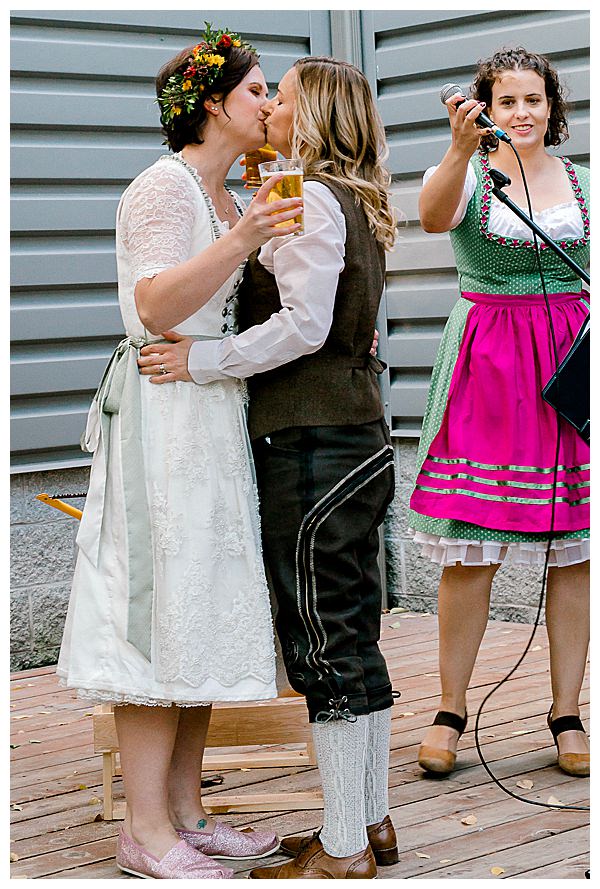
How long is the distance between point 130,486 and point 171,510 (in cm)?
10

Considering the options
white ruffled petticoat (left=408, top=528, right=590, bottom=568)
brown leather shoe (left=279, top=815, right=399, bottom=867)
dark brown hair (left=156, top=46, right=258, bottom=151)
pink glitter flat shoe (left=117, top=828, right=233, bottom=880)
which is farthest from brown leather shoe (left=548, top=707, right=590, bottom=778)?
dark brown hair (left=156, top=46, right=258, bottom=151)

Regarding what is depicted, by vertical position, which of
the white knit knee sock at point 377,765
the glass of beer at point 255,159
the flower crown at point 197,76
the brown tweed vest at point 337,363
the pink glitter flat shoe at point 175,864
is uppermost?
the flower crown at point 197,76

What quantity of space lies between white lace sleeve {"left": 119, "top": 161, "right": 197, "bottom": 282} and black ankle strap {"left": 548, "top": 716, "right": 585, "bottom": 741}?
63.1 inches

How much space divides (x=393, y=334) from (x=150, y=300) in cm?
285

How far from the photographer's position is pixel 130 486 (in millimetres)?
2414

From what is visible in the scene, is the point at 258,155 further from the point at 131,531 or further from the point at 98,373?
the point at 98,373

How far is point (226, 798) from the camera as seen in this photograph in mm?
2967

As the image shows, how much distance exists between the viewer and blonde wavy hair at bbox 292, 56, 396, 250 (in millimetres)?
2371

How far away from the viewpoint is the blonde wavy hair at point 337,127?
237 cm

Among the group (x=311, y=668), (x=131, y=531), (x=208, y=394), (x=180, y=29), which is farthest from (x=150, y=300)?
(x=180, y=29)

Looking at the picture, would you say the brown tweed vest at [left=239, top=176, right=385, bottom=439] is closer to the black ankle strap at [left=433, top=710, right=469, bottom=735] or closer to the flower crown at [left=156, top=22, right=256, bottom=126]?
the flower crown at [left=156, top=22, right=256, bottom=126]

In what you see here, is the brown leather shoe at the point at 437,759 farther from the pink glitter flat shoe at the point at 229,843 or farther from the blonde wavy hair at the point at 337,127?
the blonde wavy hair at the point at 337,127

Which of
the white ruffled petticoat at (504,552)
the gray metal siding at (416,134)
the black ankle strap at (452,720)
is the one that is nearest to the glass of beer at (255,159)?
the white ruffled petticoat at (504,552)

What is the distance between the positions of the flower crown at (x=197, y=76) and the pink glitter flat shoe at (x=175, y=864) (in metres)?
1.45
